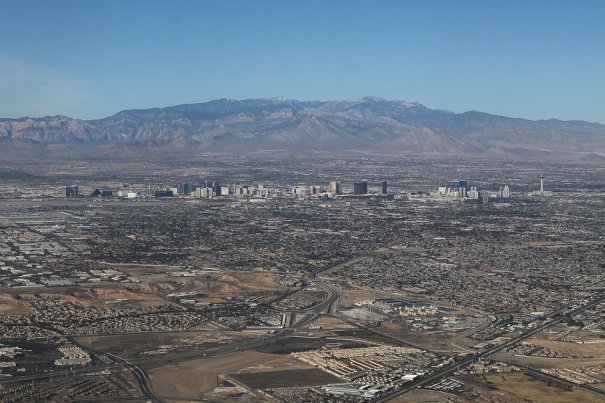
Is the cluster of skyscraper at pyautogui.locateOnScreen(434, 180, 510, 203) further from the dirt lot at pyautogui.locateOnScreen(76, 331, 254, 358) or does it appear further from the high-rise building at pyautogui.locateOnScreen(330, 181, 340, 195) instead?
the dirt lot at pyautogui.locateOnScreen(76, 331, 254, 358)

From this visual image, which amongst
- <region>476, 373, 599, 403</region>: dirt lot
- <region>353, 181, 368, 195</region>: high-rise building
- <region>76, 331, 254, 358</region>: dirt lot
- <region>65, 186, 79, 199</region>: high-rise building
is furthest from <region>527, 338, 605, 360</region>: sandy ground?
<region>65, 186, 79, 199</region>: high-rise building

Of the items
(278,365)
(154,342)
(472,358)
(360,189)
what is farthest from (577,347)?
(360,189)

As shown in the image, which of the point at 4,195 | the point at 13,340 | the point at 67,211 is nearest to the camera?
the point at 13,340

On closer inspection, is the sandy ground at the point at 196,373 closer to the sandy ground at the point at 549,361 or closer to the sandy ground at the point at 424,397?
the sandy ground at the point at 424,397

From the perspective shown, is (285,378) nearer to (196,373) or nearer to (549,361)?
(196,373)

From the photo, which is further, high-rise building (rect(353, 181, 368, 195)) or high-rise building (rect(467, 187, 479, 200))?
high-rise building (rect(353, 181, 368, 195))

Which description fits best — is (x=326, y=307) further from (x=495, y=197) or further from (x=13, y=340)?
(x=495, y=197)

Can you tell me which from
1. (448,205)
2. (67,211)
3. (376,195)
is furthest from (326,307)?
(376,195)

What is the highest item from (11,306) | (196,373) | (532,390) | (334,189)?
(334,189)
